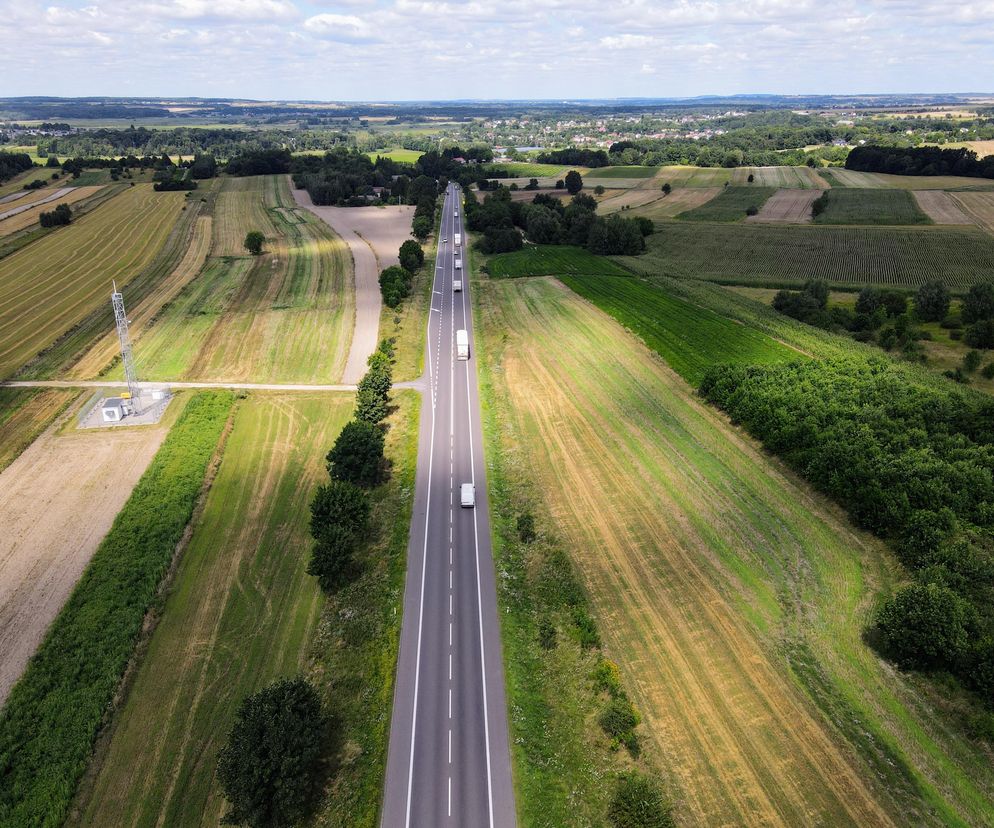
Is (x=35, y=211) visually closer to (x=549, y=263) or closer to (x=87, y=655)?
(x=549, y=263)

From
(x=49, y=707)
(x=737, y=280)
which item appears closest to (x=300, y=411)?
(x=49, y=707)

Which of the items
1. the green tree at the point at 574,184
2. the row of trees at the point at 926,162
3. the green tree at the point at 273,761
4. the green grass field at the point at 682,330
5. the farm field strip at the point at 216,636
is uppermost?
the row of trees at the point at 926,162

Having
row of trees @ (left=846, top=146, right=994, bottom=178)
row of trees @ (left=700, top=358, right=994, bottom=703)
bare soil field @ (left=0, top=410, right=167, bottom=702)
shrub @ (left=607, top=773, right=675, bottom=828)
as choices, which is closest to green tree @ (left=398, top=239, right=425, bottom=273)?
bare soil field @ (left=0, top=410, right=167, bottom=702)

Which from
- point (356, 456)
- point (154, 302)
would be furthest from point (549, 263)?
point (356, 456)

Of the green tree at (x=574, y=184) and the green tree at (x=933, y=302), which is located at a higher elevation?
the green tree at (x=574, y=184)

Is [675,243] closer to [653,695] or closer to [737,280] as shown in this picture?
[737,280]

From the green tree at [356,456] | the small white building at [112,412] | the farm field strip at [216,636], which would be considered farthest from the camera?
the small white building at [112,412]

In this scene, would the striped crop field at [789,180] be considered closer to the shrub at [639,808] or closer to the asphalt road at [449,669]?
the asphalt road at [449,669]

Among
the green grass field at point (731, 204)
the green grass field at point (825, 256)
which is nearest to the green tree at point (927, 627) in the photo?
the green grass field at point (825, 256)
